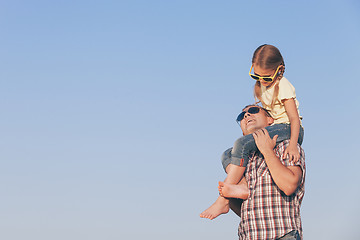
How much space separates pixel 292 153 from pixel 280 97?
2.97 ft

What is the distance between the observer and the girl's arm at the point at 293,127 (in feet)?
22.5

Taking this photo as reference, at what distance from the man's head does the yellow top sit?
10 centimetres

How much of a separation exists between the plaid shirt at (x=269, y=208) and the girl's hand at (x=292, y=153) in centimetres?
6

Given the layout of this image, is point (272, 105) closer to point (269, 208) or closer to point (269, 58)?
A: point (269, 58)

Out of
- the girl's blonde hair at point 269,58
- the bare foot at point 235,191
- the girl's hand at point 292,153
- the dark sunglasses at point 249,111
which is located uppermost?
the girl's blonde hair at point 269,58

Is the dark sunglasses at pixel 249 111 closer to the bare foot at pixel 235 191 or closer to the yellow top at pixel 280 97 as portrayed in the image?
the yellow top at pixel 280 97

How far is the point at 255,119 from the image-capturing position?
308 inches

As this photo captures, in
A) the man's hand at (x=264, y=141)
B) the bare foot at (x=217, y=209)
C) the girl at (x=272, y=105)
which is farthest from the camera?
the bare foot at (x=217, y=209)

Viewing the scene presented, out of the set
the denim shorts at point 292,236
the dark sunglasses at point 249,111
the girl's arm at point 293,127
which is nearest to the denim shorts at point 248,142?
the girl's arm at point 293,127

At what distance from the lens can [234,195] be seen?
727 cm

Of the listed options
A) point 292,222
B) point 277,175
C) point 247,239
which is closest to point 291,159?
point 277,175

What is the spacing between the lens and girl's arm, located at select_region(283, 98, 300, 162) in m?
6.85

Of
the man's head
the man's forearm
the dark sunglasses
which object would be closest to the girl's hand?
the man's forearm

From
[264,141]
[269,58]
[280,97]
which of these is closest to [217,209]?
[264,141]
